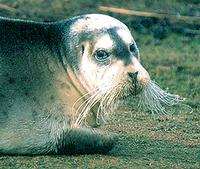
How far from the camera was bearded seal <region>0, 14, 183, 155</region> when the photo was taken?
20.8ft

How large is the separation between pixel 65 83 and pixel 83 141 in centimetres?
47

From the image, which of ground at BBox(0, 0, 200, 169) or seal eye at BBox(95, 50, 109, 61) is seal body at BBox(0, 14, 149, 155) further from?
ground at BBox(0, 0, 200, 169)

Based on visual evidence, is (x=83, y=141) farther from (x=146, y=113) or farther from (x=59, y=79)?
(x=146, y=113)

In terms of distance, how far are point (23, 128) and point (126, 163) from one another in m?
0.79

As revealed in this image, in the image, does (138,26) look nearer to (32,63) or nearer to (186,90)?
(186,90)

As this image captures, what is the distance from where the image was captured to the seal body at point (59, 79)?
20.8 feet

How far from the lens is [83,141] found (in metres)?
6.44

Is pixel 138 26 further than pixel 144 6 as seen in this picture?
No

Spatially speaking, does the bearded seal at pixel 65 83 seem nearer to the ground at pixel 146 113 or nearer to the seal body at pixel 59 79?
the seal body at pixel 59 79

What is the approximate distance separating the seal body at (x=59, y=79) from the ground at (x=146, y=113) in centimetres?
14

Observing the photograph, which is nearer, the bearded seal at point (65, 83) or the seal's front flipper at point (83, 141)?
the bearded seal at point (65, 83)

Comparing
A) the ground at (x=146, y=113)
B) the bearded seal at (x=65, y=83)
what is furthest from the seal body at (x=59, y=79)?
the ground at (x=146, y=113)

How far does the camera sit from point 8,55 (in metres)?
6.46

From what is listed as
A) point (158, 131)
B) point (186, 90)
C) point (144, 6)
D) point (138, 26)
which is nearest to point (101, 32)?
point (158, 131)
